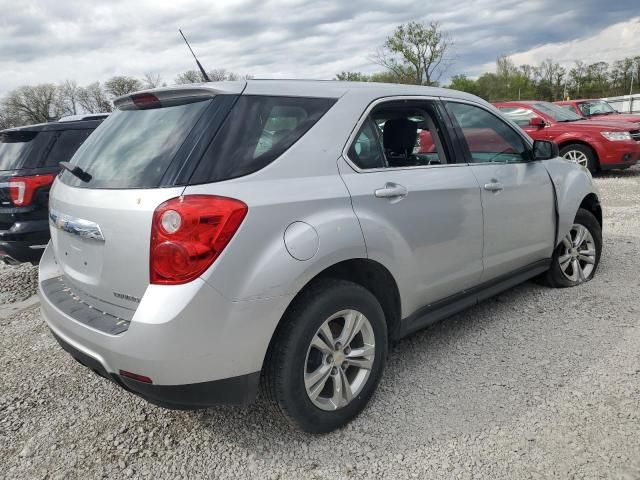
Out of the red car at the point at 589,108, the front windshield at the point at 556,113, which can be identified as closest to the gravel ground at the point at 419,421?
the front windshield at the point at 556,113

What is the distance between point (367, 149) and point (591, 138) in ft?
29.3

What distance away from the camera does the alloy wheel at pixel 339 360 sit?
232cm

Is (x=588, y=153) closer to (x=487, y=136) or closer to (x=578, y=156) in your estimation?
(x=578, y=156)

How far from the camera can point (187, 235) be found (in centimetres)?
193

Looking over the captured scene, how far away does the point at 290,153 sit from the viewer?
2.27m

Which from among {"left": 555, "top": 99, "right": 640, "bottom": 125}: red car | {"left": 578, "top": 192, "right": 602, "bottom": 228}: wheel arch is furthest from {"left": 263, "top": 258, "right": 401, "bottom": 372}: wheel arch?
{"left": 555, "top": 99, "right": 640, "bottom": 125}: red car

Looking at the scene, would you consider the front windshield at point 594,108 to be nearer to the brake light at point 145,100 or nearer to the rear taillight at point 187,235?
the brake light at point 145,100

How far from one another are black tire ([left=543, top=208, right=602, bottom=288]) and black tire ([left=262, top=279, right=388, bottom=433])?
92.9 inches

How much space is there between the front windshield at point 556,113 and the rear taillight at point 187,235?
34.0 feet

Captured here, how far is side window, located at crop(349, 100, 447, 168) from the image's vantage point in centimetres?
260

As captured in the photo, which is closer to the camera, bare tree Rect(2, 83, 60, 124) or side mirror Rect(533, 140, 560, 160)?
side mirror Rect(533, 140, 560, 160)

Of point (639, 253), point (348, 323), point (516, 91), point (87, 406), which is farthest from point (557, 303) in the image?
point (516, 91)

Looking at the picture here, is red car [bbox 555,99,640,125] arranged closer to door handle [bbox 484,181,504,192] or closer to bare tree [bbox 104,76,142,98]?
door handle [bbox 484,181,504,192]

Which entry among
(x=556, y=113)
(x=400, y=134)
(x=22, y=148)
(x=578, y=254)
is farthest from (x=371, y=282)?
(x=556, y=113)
